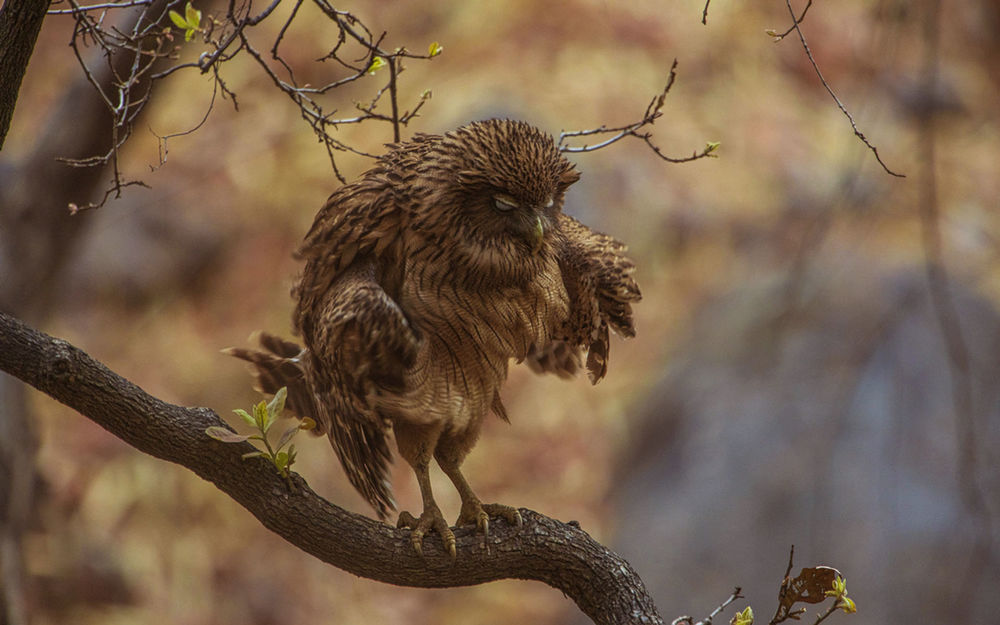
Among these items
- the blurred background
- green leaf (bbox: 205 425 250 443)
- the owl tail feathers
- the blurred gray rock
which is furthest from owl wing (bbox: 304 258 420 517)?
the blurred gray rock

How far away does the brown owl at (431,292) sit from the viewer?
2064 mm

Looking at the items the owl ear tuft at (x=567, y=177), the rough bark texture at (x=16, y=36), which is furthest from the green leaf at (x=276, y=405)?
the owl ear tuft at (x=567, y=177)

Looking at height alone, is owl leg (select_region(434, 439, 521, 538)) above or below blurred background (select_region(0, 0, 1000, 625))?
below

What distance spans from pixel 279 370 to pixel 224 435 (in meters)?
0.74

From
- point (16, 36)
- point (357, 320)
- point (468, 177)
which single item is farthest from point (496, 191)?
point (16, 36)

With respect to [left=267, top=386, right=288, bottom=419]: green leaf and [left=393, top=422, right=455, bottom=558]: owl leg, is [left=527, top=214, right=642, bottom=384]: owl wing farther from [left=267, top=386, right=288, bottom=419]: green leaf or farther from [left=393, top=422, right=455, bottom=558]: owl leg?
[left=267, top=386, right=288, bottom=419]: green leaf

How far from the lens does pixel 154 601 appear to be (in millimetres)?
5965

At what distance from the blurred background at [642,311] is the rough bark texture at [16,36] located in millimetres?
2009

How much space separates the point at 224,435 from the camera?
1778mm

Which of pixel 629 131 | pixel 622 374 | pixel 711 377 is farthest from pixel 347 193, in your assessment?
pixel 622 374

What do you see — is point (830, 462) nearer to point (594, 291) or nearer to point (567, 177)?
point (594, 291)

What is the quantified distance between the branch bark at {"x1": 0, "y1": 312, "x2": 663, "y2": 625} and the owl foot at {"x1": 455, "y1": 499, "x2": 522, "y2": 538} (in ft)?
0.06

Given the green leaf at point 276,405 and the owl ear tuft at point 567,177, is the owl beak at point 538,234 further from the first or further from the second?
the green leaf at point 276,405

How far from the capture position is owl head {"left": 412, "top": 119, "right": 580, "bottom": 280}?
80.2 inches
